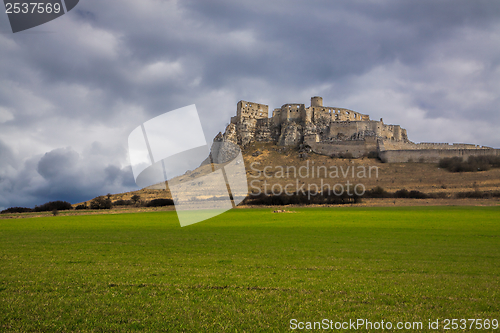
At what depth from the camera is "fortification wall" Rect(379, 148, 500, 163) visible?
83.6 meters

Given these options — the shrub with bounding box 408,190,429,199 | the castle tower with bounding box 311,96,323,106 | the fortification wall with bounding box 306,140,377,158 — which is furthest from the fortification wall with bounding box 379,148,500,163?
the castle tower with bounding box 311,96,323,106

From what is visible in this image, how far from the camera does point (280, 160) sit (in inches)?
3765

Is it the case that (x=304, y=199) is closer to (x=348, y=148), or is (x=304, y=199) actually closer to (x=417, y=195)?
(x=417, y=195)

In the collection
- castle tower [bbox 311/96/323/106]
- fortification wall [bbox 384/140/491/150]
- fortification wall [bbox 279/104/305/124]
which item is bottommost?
fortification wall [bbox 384/140/491/150]

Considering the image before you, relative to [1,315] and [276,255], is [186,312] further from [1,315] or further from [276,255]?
[276,255]

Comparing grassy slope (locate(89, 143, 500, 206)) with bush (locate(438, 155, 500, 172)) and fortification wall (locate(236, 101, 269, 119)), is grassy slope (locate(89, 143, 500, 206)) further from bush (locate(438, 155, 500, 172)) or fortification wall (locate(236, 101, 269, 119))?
fortification wall (locate(236, 101, 269, 119))

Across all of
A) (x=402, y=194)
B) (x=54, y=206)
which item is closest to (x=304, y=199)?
(x=402, y=194)

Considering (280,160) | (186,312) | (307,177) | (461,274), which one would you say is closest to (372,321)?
(186,312)

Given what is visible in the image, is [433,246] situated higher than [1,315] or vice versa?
[1,315]

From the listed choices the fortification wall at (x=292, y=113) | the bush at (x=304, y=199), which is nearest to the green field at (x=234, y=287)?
the bush at (x=304, y=199)

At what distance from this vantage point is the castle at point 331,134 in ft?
284

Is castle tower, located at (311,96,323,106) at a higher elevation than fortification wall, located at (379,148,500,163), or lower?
higher

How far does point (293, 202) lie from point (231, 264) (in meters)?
53.6

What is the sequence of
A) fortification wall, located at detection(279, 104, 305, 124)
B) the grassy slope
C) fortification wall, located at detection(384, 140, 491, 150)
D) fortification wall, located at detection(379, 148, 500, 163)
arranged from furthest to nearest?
fortification wall, located at detection(279, 104, 305, 124)
fortification wall, located at detection(384, 140, 491, 150)
fortification wall, located at detection(379, 148, 500, 163)
the grassy slope
